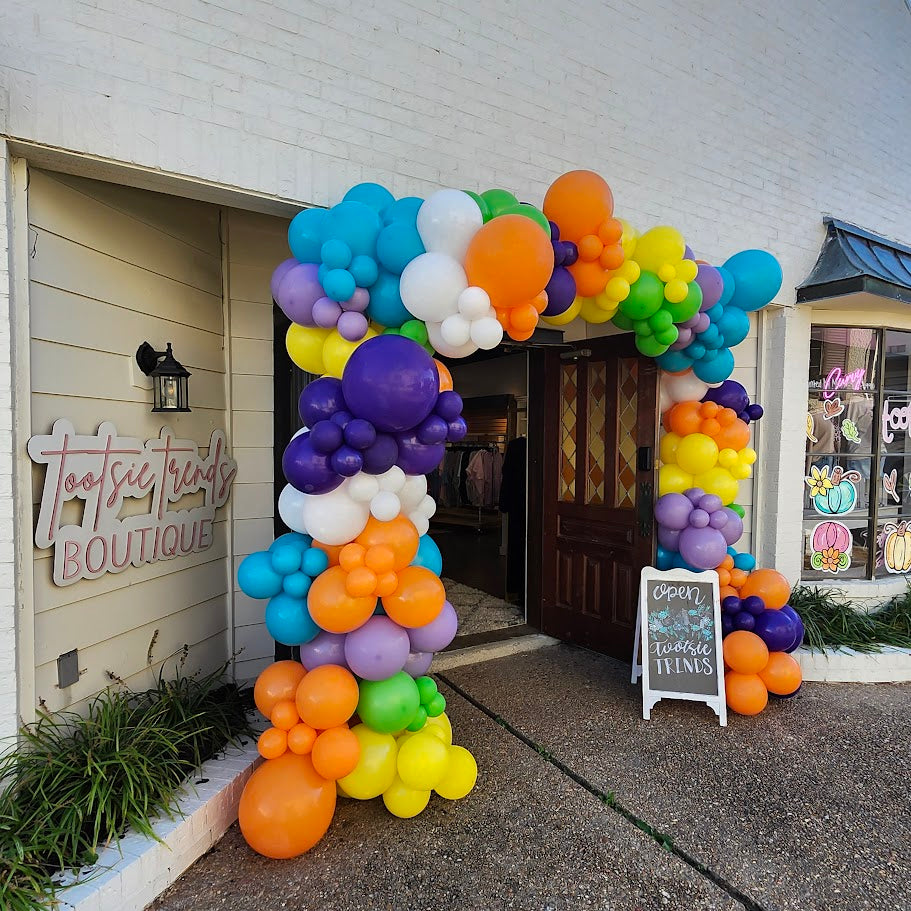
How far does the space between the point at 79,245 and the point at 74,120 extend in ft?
1.56

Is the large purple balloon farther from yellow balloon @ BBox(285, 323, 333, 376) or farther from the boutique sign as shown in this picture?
the boutique sign

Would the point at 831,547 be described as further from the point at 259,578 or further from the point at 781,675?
the point at 259,578

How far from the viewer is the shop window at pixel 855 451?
14.8ft

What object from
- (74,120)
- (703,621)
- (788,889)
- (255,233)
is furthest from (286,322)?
(788,889)

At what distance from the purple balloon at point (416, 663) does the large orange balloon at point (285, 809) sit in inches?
20.8

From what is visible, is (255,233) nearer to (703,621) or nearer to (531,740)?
(531,740)

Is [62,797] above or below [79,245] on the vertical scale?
below

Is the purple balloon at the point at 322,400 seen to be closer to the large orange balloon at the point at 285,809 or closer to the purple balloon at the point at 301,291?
the purple balloon at the point at 301,291

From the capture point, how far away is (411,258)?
2.22m

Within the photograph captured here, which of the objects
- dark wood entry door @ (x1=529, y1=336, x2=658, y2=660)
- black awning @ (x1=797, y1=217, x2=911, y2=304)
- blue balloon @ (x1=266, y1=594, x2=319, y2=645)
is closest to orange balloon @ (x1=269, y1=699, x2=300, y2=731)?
blue balloon @ (x1=266, y1=594, x2=319, y2=645)

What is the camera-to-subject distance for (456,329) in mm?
2154

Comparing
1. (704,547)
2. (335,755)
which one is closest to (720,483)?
(704,547)

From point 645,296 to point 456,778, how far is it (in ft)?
7.77

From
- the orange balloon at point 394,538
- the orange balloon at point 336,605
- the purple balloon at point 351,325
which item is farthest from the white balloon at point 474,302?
the orange balloon at point 336,605
